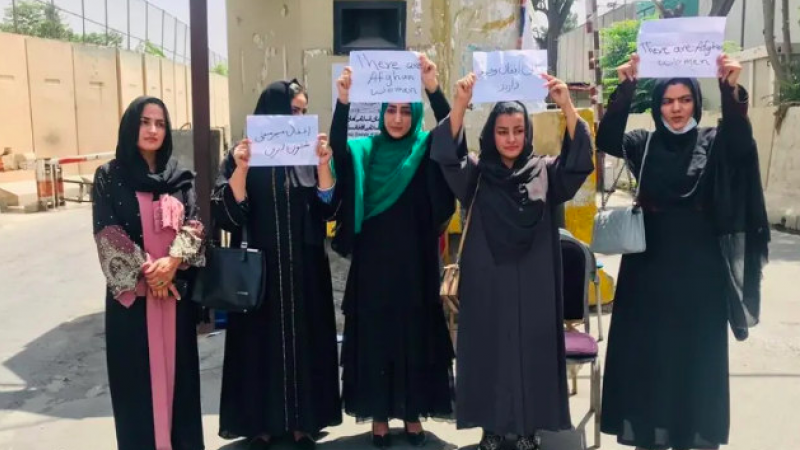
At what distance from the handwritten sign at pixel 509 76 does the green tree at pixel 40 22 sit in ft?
64.3

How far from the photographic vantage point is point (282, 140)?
3129 mm

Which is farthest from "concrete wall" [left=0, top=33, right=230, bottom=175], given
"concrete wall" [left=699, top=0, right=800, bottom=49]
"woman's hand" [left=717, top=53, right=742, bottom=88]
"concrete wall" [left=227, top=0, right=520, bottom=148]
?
"concrete wall" [left=699, top=0, right=800, bottom=49]

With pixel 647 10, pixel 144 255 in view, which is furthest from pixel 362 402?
pixel 647 10

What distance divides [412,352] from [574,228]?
299 centimetres

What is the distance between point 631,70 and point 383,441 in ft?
6.35

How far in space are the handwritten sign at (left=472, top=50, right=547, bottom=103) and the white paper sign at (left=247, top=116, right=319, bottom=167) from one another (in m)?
0.69

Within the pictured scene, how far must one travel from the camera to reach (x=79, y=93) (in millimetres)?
18281

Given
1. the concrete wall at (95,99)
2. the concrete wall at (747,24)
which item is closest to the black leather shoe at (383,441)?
the concrete wall at (95,99)

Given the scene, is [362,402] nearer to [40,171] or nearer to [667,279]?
[667,279]

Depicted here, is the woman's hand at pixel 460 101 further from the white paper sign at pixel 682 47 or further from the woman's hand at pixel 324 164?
the white paper sign at pixel 682 47

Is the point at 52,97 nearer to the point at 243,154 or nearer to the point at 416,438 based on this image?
the point at 243,154

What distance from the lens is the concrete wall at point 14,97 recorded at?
1524 centimetres

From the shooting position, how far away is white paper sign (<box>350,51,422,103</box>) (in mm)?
3104

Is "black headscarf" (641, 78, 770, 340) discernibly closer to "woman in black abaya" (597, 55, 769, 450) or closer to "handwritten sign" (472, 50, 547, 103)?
"woman in black abaya" (597, 55, 769, 450)
